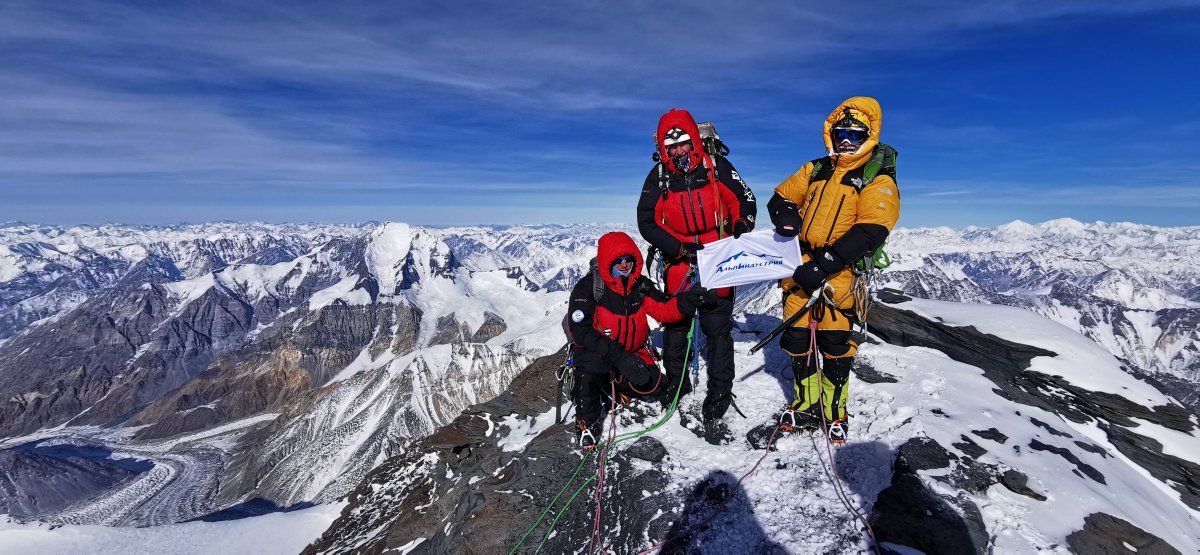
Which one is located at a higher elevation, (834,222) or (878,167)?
(878,167)

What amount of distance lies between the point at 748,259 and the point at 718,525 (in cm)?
475

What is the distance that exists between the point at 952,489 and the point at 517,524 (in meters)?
7.82

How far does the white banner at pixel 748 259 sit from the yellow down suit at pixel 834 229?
40cm

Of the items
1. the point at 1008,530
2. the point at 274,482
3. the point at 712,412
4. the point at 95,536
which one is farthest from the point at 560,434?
the point at 274,482

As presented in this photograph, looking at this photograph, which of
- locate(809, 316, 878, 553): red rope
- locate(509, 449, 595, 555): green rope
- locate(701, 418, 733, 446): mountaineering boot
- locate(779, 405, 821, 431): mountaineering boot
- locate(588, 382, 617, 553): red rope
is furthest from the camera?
locate(701, 418, 733, 446): mountaineering boot

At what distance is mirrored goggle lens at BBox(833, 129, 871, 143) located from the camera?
8281mm

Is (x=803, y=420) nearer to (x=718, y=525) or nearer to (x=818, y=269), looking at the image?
(x=718, y=525)

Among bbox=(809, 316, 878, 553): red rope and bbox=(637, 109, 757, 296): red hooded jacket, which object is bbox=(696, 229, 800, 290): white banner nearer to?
bbox=(637, 109, 757, 296): red hooded jacket

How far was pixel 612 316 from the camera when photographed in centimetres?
1098

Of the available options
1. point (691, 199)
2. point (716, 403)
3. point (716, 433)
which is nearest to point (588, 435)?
point (716, 433)

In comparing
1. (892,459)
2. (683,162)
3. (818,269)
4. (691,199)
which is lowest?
(892,459)

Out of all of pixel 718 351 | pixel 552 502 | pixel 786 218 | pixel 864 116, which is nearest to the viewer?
pixel 864 116

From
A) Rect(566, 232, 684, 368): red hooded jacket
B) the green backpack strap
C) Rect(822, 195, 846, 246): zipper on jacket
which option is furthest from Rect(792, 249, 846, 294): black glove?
Rect(566, 232, 684, 368): red hooded jacket

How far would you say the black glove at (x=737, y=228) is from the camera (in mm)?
10055
